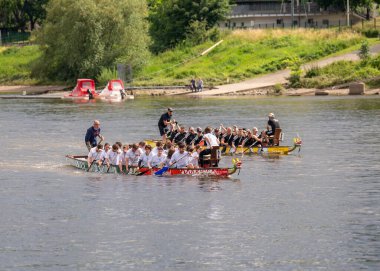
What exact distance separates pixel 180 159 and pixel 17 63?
306 feet

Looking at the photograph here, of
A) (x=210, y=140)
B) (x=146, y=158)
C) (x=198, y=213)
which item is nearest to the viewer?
(x=198, y=213)

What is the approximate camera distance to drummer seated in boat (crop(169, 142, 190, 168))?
43438mm

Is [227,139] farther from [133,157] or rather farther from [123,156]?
[123,156]

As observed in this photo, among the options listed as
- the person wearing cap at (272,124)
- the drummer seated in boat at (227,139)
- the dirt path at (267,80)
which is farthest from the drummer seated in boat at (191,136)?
the dirt path at (267,80)

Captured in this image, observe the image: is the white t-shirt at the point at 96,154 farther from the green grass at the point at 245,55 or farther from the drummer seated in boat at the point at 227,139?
the green grass at the point at 245,55

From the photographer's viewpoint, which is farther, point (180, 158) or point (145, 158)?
point (145, 158)

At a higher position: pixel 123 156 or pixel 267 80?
pixel 267 80

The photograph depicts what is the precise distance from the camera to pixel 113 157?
4503cm

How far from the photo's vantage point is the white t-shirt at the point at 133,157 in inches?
1751

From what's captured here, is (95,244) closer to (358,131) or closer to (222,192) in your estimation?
(222,192)

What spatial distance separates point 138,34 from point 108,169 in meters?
68.1

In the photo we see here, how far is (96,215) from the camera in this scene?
37.1 meters

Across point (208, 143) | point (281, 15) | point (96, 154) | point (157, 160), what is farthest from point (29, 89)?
point (157, 160)

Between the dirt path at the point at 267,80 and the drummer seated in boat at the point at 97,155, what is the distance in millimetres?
55890
